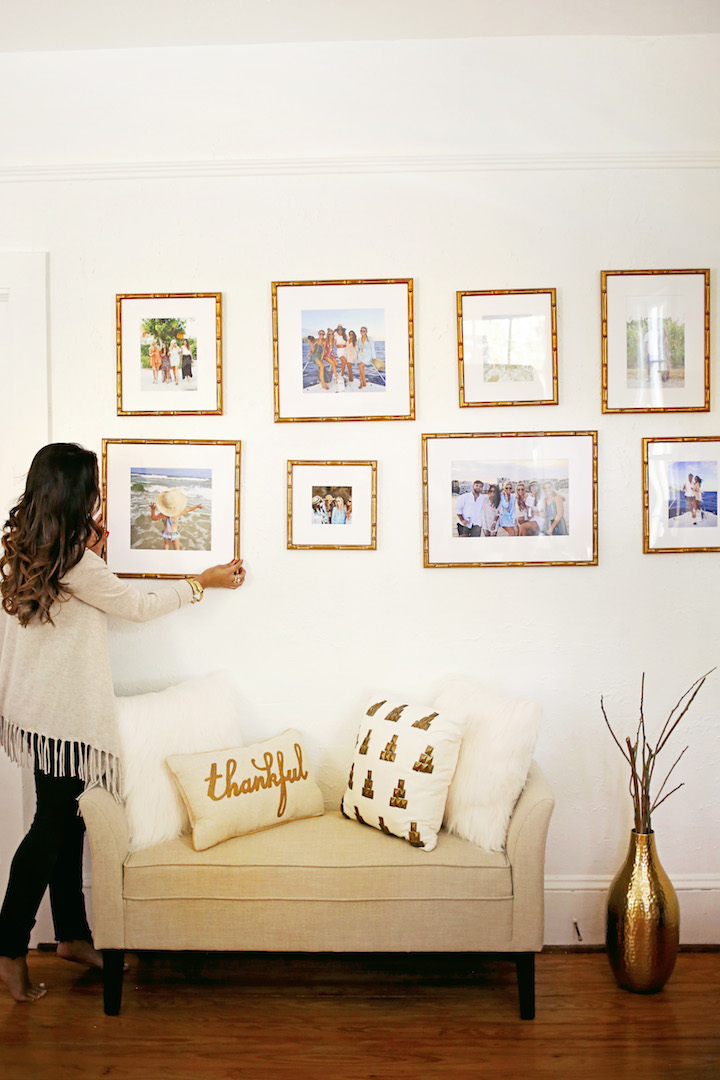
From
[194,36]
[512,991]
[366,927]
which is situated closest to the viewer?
[366,927]

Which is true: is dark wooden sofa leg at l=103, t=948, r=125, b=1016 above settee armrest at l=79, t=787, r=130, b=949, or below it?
below

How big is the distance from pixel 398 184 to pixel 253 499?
1.16 meters

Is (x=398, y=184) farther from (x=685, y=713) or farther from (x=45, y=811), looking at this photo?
(x=45, y=811)

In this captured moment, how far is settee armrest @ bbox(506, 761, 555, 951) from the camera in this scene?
83.7 inches

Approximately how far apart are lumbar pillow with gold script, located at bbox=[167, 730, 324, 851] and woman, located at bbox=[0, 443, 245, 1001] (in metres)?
0.23

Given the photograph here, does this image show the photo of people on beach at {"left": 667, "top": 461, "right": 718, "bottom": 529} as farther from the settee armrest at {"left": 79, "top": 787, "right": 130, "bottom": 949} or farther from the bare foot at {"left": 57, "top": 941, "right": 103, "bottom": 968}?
the bare foot at {"left": 57, "top": 941, "right": 103, "bottom": 968}

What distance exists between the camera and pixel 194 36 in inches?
99.9

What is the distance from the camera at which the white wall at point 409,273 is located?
8.45 ft

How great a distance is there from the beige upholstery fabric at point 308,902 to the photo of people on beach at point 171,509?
2.93ft

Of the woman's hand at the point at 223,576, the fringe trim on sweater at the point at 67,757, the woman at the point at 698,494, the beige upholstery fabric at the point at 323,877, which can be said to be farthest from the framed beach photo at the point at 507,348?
the fringe trim on sweater at the point at 67,757

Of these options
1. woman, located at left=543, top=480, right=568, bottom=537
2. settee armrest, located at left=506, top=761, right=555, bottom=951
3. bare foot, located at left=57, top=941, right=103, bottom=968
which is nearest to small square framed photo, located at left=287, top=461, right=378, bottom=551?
woman, located at left=543, top=480, right=568, bottom=537

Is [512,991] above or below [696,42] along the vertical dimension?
below

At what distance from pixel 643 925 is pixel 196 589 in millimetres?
1689

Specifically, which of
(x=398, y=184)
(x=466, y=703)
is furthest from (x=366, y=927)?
(x=398, y=184)
